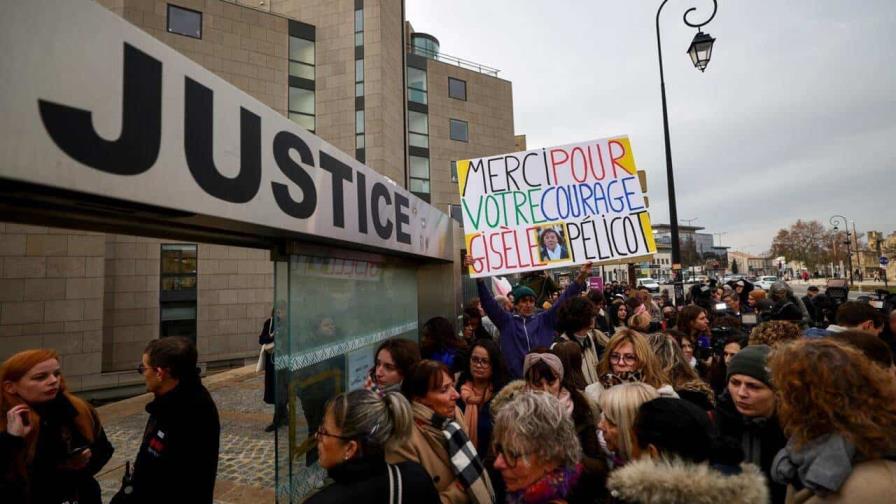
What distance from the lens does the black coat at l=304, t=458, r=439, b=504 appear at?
165 centimetres

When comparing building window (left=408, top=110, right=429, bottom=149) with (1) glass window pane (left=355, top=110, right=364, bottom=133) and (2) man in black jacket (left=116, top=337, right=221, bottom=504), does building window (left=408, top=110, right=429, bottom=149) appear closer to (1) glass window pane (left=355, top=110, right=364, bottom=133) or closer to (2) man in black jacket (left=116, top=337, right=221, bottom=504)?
(1) glass window pane (left=355, top=110, right=364, bottom=133)

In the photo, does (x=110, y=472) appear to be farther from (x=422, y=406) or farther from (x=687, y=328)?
(x=687, y=328)

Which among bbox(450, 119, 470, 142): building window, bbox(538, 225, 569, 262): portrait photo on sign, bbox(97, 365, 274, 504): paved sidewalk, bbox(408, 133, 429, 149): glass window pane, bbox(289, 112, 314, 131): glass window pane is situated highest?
bbox(450, 119, 470, 142): building window

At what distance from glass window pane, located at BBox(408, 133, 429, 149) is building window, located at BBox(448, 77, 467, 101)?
12.6 ft

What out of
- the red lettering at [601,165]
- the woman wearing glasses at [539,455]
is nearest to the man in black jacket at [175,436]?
the woman wearing glasses at [539,455]

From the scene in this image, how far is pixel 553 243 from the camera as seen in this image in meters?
5.18

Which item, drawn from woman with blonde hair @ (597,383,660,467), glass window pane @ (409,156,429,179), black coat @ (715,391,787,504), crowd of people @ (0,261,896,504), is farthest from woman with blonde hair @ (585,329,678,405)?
glass window pane @ (409,156,429,179)

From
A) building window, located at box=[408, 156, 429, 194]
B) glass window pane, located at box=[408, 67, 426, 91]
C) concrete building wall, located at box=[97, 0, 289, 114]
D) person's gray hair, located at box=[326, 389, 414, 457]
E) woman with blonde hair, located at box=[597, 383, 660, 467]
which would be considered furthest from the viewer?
glass window pane, located at box=[408, 67, 426, 91]

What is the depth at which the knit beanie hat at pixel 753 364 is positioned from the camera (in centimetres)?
237

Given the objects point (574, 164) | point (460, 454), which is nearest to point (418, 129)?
point (574, 164)

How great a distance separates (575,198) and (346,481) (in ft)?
14.5

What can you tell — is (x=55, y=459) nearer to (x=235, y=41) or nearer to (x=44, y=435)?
(x=44, y=435)

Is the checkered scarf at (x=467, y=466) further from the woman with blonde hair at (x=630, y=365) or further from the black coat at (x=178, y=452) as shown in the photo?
the black coat at (x=178, y=452)

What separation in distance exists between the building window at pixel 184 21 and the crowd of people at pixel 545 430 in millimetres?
20426
